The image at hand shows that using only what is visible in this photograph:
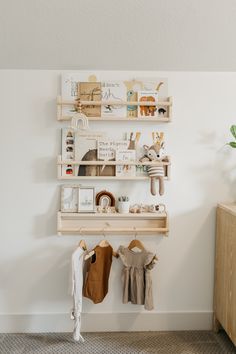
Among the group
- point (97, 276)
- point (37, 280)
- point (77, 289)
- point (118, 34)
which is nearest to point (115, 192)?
point (97, 276)

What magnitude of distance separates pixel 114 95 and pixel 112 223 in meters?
0.85

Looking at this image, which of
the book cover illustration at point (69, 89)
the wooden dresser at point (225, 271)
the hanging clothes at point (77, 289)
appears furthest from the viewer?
the book cover illustration at point (69, 89)

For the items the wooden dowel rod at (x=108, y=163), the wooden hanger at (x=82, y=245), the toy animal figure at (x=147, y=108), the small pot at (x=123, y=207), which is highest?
the toy animal figure at (x=147, y=108)

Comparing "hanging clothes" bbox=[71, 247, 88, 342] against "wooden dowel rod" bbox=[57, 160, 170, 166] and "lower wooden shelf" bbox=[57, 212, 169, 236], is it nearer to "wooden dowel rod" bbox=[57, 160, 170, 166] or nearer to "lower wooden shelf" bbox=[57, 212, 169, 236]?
"lower wooden shelf" bbox=[57, 212, 169, 236]

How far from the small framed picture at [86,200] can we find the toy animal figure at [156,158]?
40 centimetres

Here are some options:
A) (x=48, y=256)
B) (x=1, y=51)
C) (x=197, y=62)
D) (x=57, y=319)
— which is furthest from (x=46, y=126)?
(x=57, y=319)

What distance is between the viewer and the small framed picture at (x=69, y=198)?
8.57 ft

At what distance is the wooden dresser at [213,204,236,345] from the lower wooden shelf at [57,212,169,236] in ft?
1.18

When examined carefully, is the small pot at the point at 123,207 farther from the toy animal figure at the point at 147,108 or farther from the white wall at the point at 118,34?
the white wall at the point at 118,34

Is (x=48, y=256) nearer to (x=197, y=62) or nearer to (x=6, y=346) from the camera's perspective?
→ (x=6, y=346)

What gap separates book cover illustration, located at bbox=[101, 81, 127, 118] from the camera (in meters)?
2.58

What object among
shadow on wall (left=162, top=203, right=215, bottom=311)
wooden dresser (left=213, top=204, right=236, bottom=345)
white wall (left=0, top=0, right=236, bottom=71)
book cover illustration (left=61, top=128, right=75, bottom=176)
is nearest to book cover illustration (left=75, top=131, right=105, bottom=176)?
book cover illustration (left=61, top=128, right=75, bottom=176)

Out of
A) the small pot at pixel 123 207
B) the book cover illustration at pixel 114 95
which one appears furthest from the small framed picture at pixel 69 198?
the book cover illustration at pixel 114 95

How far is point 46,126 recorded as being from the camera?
2.62 meters
